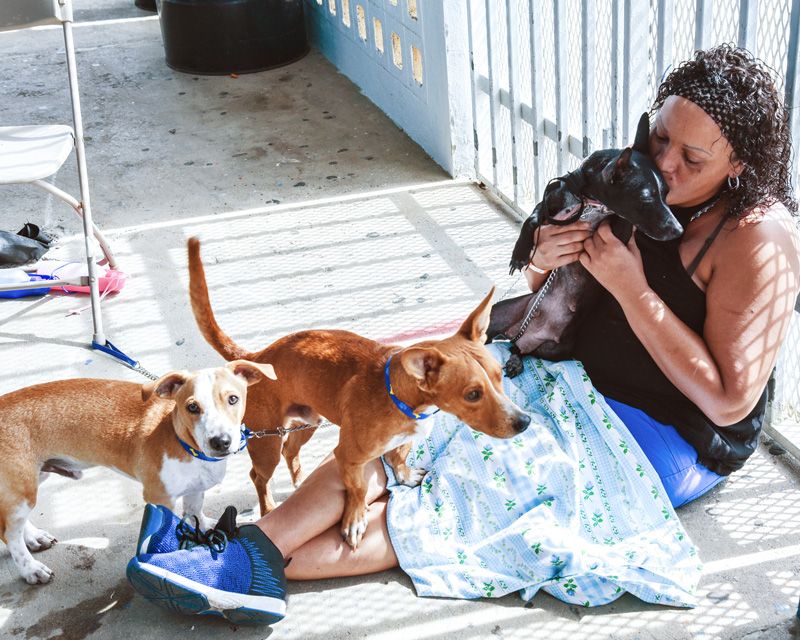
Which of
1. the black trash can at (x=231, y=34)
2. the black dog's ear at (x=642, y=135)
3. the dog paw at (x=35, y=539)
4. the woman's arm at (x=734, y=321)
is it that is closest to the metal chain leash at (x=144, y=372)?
the dog paw at (x=35, y=539)

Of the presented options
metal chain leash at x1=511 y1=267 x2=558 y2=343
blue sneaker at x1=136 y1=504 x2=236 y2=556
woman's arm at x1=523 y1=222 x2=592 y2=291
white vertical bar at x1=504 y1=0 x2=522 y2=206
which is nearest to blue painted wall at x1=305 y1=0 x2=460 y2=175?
white vertical bar at x1=504 y1=0 x2=522 y2=206

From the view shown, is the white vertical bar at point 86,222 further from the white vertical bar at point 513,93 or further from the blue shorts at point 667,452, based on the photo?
the blue shorts at point 667,452

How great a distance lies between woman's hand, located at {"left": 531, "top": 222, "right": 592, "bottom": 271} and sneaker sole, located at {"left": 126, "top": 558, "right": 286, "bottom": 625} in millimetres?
969

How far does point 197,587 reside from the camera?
6.59 ft

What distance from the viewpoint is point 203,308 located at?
2379 mm

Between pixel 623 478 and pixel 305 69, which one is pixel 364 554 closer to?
pixel 623 478

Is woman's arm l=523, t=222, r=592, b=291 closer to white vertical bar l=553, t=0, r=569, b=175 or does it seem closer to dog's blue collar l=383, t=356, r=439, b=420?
dog's blue collar l=383, t=356, r=439, b=420

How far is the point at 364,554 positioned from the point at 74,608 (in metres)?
0.70

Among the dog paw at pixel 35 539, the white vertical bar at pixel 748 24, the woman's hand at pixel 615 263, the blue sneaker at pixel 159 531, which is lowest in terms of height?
the dog paw at pixel 35 539

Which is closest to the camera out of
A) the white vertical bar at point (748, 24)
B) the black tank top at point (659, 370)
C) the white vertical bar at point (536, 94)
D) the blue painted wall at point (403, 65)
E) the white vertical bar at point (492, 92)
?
the black tank top at point (659, 370)

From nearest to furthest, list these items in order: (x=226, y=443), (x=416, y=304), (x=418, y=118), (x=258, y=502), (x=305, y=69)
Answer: (x=226, y=443) < (x=258, y=502) < (x=416, y=304) < (x=418, y=118) < (x=305, y=69)

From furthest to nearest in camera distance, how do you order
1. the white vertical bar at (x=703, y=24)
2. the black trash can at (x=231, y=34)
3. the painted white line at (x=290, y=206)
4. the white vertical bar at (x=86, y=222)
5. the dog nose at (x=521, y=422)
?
1. the black trash can at (x=231, y=34)
2. the painted white line at (x=290, y=206)
3. the white vertical bar at (x=86, y=222)
4. the white vertical bar at (x=703, y=24)
5. the dog nose at (x=521, y=422)

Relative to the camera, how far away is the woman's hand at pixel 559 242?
219 centimetres

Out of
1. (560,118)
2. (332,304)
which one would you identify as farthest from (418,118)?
(332,304)
